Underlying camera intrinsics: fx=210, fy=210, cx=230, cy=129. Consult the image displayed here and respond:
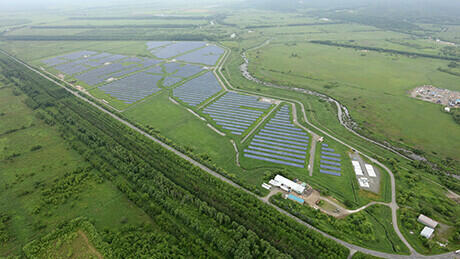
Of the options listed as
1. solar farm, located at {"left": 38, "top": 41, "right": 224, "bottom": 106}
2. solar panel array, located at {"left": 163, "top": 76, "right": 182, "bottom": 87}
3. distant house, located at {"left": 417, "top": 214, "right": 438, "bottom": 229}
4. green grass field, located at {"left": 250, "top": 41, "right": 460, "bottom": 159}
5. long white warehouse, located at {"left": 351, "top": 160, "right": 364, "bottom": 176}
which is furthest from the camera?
solar panel array, located at {"left": 163, "top": 76, "right": 182, "bottom": 87}

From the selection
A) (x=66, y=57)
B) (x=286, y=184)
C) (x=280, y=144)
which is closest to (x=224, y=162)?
(x=286, y=184)

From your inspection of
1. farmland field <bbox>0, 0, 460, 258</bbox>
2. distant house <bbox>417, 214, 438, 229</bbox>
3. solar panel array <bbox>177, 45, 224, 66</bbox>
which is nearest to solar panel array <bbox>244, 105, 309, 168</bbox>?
farmland field <bbox>0, 0, 460, 258</bbox>

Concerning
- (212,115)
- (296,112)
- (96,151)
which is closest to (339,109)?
(296,112)

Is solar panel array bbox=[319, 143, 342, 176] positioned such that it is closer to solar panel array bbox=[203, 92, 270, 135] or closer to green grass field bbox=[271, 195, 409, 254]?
green grass field bbox=[271, 195, 409, 254]

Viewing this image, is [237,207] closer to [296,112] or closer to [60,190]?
[60,190]

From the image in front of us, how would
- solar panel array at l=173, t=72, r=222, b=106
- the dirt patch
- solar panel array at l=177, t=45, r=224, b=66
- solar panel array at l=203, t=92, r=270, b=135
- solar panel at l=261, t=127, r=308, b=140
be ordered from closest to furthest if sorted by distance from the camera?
solar panel at l=261, t=127, r=308, b=140, solar panel array at l=203, t=92, r=270, b=135, the dirt patch, solar panel array at l=173, t=72, r=222, b=106, solar panel array at l=177, t=45, r=224, b=66
